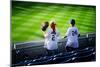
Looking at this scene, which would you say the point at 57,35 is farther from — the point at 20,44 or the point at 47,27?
the point at 20,44

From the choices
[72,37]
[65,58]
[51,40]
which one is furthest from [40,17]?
[65,58]

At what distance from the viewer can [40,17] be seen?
101 inches

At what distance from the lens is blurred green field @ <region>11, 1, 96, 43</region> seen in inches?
96.6

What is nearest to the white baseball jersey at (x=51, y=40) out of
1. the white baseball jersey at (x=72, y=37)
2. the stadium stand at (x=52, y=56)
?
the stadium stand at (x=52, y=56)

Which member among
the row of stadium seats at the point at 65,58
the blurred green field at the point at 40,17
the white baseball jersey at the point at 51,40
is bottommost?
the row of stadium seats at the point at 65,58

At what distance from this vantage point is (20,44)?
97.6 inches

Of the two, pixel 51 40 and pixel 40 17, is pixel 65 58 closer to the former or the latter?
pixel 51 40

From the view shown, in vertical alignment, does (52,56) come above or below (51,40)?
below

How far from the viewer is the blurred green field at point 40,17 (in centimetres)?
245

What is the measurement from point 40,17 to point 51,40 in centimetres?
33

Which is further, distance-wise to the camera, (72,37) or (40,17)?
(72,37)

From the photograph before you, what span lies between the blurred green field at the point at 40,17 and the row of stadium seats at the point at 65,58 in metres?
0.25

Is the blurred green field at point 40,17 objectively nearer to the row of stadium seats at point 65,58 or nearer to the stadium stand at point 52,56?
the stadium stand at point 52,56
